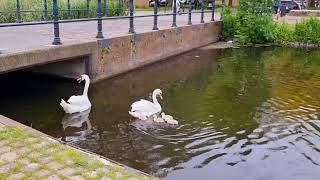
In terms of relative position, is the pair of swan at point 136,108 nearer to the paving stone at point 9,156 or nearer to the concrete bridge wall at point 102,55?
the concrete bridge wall at point 102,55

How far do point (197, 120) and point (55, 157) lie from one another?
4.42 meters

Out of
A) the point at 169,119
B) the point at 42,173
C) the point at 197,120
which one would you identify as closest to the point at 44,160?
the point at 42,173

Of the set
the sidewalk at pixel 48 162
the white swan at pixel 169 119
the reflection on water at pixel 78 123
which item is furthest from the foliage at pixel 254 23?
the sidewalk at pixel 48 162

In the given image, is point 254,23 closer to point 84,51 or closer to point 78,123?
point 84,51

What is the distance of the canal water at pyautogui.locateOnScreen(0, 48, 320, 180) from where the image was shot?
710 centimetres

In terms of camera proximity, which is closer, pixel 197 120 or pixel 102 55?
pixel 197 120

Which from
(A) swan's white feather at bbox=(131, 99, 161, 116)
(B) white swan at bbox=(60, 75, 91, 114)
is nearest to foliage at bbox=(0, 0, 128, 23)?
(B) white swan at bbox=(60, 75, 91, 114)

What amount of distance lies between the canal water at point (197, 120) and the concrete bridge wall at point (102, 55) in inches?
14.4

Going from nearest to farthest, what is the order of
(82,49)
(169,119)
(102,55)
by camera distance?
(169,119) → (82,49) → (102,55)

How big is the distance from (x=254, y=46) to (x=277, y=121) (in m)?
13.0

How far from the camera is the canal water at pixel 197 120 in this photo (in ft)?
23.3

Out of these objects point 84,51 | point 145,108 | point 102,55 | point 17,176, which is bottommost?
point 145,108

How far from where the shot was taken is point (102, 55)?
40.7 ft

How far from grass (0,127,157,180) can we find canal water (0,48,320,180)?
1639 millimetres
